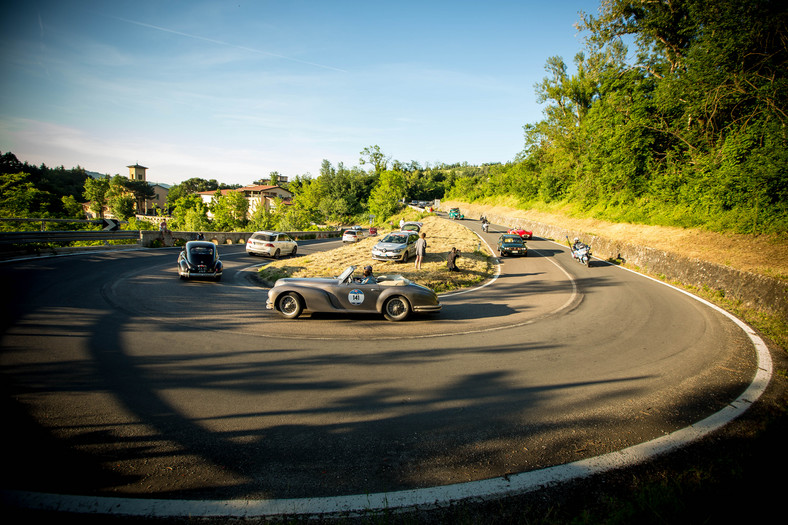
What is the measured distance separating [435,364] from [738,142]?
24.5 m

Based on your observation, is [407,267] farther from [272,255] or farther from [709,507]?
[709,507]

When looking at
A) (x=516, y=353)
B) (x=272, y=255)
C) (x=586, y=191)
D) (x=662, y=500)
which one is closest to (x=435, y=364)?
(x=516, y=353)

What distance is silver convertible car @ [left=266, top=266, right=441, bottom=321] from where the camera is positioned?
27.6 ft

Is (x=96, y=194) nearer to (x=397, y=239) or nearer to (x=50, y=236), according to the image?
(x=50, y=236)

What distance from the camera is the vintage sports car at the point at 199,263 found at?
13.3 meters

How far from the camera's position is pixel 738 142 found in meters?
19.1

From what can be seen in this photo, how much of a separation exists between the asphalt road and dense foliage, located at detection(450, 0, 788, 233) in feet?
40.8

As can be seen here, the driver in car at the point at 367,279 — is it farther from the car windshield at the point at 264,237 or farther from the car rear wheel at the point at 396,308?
the car windshield at the point at 264,237

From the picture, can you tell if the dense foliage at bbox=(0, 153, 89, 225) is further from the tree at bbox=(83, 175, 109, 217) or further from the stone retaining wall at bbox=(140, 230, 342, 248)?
the stone retaining wall at bbox=(140, 230, 342, 248)

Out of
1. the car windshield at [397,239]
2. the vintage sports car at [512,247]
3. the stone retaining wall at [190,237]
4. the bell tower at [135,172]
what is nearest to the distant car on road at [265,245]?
the stone retaining wall at [190,237]

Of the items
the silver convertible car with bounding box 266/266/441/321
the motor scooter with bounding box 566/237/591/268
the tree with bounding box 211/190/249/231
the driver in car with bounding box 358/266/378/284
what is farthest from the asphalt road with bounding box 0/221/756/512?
the tree with bounding box 211/190/249/231

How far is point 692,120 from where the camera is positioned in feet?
79.3

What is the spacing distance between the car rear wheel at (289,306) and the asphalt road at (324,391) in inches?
12.8

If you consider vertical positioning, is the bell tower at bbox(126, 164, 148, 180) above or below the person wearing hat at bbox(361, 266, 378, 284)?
above
